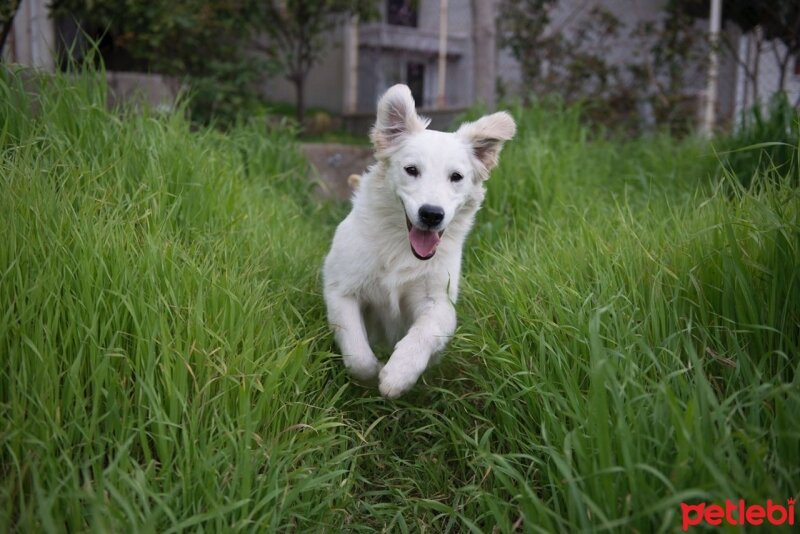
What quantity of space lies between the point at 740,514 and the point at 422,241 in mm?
1508

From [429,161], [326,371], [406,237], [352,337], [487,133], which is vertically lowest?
[326,371]

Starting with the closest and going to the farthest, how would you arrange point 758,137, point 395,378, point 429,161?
point 395,378 → point 429,161 → point 758,137

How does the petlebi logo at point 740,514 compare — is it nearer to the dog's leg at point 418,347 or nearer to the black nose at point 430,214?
the dog's leg at point 418,347

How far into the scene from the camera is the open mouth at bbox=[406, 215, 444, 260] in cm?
255

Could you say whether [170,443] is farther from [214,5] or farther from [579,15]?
[579,15]

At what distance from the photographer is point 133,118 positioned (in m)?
3.43

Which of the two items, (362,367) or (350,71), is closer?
(362,367)

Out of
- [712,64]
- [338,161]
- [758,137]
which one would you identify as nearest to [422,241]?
[758,137]

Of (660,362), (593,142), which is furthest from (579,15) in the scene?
(660,362)

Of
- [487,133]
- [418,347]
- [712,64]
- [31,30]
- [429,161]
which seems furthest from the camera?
[712,64]

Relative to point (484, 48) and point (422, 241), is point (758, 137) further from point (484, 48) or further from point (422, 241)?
point (422, 241)

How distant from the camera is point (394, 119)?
299cm

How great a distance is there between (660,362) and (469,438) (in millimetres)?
673

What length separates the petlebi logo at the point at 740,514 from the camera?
54.1 inches
